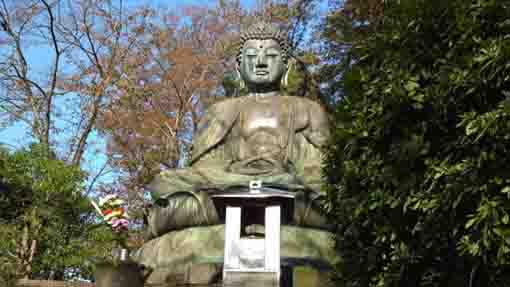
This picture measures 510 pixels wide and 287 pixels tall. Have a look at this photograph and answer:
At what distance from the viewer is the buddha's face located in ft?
29.0

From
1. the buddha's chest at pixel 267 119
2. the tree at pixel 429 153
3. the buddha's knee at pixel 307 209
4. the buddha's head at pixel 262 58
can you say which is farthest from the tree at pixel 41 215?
the tree at pixel 429 153

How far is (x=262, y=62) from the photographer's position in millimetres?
8844

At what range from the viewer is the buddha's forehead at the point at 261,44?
8.89m

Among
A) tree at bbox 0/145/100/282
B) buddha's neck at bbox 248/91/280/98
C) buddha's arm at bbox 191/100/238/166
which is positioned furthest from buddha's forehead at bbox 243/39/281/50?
tree at bbox 0/145/100/282

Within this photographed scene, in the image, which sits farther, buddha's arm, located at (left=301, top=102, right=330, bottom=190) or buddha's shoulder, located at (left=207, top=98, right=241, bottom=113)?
buddha's shoulder, located at (left=207, top=98, right=241, bottom=113)

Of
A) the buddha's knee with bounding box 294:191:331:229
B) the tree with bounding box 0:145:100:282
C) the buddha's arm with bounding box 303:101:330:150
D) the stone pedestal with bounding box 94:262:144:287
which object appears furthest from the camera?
the tree with bounding box 0:145:100:282

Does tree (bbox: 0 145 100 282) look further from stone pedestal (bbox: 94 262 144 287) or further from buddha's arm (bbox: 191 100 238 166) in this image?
stone pedestal (bbox: 94 262 144 287)

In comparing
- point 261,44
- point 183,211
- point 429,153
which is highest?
point 261,44

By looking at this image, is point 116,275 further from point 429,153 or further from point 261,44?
point 261,44

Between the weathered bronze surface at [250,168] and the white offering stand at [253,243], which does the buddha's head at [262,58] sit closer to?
the weathered bronze surface at [250,168]

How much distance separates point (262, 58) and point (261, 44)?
20 centimetres

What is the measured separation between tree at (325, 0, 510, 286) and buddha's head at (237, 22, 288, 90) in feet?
16.5

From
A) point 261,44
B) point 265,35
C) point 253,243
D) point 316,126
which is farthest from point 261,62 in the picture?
point 253,243

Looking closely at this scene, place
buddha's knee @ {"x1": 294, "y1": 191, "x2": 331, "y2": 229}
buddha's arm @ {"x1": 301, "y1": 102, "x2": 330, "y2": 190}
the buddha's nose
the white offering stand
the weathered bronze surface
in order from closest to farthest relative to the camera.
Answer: the white offering stand
the weathered bronze surface
buddha's knee @ {"x1": 294, "y1": 191, "x2": 331, "y2": 229}
buddha's arm @ {"x1": 301, "y1": 102, "x2": 330, "y2": 190}
the buddha's nose
